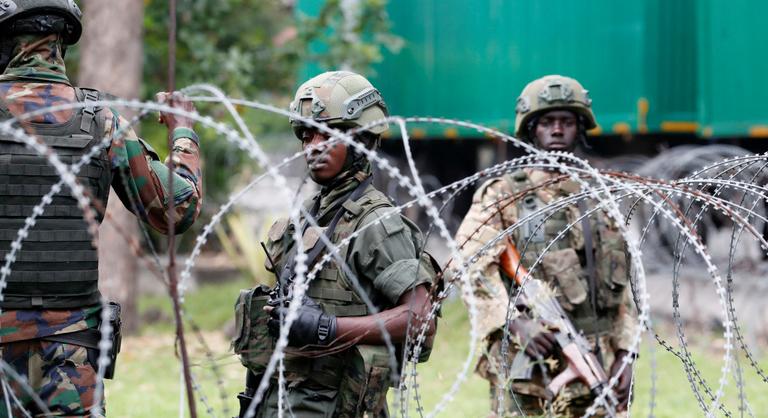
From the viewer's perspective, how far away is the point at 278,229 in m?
3.88

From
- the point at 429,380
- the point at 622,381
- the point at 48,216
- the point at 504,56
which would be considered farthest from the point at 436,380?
the point at 504,56

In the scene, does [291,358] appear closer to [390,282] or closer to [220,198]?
[390,282]

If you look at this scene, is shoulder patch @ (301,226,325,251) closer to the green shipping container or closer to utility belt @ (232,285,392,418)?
utility belt @ (232,285,392,418)

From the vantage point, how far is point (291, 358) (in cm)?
365

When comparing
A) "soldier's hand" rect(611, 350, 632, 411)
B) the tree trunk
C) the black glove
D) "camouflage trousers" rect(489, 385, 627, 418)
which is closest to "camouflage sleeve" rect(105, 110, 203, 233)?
the black glove

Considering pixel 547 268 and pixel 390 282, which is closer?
pixel 390 282

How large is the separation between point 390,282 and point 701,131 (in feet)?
27.9

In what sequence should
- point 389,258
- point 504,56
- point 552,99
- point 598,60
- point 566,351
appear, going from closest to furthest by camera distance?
point 389,258 < point 566,351 < point 552,99 < point 598,60 < point 504,56

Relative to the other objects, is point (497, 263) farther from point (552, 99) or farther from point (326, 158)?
point (326, 158)

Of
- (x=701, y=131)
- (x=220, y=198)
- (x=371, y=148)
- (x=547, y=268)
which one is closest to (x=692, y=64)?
(x=701, y=131)

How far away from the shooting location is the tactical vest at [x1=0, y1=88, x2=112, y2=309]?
11.3 feet

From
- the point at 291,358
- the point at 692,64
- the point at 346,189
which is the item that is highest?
the point at 692,64

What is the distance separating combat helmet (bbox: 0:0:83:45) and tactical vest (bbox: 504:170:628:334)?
198 cm

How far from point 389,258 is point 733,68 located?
826 cm
